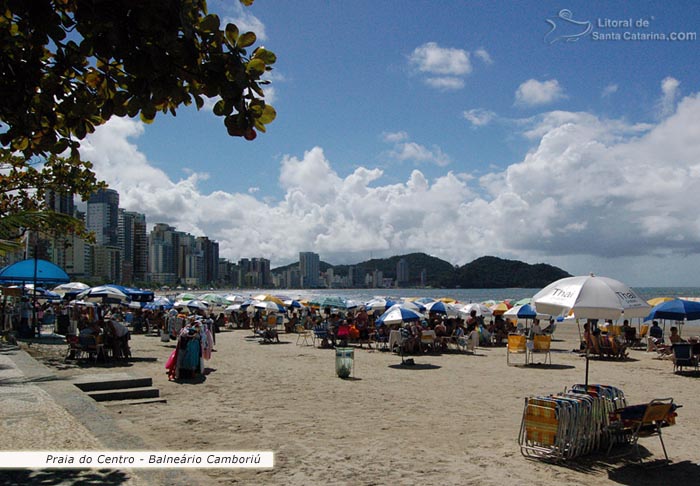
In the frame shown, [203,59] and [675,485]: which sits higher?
[203,59]

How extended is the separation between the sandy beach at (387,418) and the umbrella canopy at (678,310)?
57.9 inches

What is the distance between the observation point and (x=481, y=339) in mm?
21344

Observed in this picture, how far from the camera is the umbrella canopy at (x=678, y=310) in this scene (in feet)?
51.8

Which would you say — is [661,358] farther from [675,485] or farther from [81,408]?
[81,408]

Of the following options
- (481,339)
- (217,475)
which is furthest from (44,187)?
(481,339)

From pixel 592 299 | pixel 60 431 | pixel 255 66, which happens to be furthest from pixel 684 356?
pixel 255 66

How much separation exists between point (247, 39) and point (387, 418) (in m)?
6.75

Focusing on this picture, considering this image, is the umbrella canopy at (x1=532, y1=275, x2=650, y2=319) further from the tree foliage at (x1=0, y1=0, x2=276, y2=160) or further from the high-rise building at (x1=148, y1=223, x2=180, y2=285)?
the high-rise building at (x1=148, y1=223, x2=180, y2=285)

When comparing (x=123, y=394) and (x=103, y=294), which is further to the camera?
(x=103, y=294)

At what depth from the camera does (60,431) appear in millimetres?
6305

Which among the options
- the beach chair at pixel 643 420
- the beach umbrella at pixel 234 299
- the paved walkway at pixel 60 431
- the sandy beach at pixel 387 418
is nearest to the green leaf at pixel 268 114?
the paved walkway at pixel 60 431

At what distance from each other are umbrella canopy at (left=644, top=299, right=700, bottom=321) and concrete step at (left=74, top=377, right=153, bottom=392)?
1357 centimetres

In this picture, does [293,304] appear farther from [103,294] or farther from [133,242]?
[133,242]

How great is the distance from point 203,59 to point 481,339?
1944 centimetres
